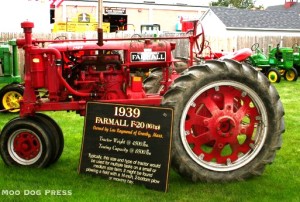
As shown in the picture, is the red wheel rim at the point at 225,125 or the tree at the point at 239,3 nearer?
the red wheel rim at the point at 225,125

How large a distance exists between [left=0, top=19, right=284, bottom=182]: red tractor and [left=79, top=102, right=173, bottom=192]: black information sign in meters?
0.15

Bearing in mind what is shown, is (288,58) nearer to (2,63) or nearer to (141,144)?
(2,63)

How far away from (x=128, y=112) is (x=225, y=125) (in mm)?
1004

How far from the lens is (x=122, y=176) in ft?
15.8

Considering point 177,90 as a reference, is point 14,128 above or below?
below

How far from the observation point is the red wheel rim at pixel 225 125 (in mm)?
4879

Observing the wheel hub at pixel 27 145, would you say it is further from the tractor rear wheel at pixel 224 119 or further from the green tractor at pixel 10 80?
the green tractor at pixel 10 80

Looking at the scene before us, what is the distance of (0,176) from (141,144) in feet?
5.40

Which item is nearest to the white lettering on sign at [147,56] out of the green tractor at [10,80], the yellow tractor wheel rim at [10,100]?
the green tractor at [10,80]

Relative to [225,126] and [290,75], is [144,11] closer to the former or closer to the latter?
[290,75]

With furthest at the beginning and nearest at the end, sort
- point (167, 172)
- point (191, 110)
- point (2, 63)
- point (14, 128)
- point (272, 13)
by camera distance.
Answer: point (272, 13)
point (2, 63)
point (14, 128)
point (191, 110)
point (167, 172)

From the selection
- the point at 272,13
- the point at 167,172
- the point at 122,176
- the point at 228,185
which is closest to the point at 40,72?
the point at 122,176

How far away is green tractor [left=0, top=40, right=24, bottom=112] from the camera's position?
9.96 metres

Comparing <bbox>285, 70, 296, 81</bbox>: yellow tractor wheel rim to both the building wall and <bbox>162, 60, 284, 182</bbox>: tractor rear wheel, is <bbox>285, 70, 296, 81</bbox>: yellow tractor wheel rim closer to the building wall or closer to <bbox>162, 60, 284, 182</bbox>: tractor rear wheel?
<bbox>162, 60, 284, 182</bbox>: tractor rear wheel
